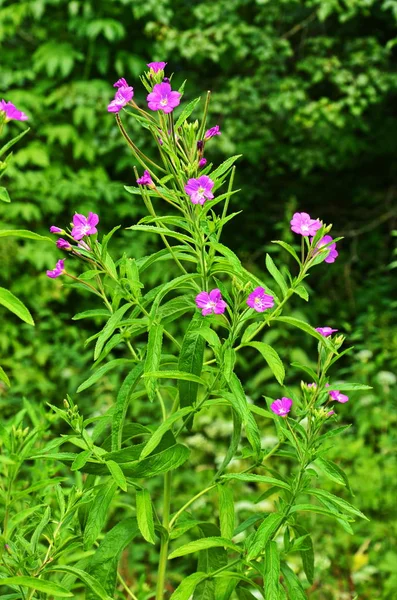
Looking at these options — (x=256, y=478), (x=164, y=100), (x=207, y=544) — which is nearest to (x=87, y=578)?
(x=207, y=544)

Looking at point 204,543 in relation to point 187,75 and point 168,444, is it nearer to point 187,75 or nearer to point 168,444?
point 168,444

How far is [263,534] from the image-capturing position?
4.24ft

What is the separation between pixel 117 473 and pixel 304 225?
0.54 meters

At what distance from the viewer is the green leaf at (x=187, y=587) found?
132 cm

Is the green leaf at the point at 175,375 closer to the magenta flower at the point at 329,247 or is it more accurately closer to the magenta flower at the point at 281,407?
the magenta flower at the point at 281,407

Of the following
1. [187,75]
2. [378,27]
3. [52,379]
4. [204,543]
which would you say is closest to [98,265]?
[204,543]

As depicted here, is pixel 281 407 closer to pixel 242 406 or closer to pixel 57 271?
pixel 242 406

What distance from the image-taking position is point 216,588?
1.42 meters

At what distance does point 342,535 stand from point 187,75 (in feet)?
10.6

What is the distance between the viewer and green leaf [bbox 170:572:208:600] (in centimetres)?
132

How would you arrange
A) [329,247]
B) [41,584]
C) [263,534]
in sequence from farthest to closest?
[329,247]
[263,534]
[41,584]

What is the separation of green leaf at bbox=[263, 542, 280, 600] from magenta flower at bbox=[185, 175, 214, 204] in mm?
588

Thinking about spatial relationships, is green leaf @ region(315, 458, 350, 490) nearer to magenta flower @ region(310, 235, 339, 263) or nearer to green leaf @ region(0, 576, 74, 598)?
magenta flower @ region(310, 235, 339, 263)

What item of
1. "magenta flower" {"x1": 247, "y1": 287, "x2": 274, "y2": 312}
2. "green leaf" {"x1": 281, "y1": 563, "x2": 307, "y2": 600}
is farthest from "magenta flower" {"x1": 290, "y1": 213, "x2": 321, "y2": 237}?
"green leaf" {"x1": 281, "y1": 563, "x2": 307, "y2": 600}
